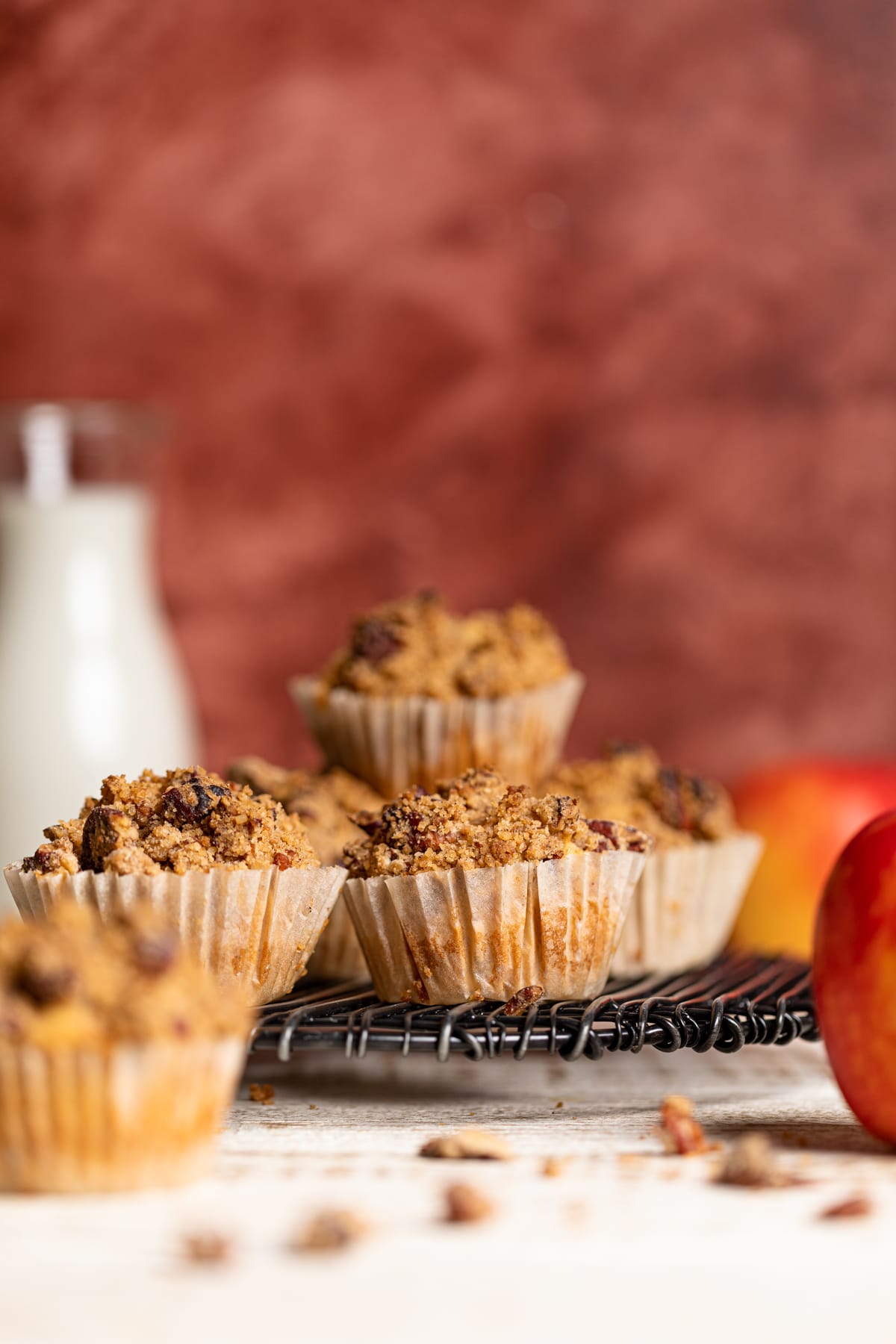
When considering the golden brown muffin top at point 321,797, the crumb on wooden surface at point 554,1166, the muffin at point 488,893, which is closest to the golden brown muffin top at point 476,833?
the muffin at point 488,893

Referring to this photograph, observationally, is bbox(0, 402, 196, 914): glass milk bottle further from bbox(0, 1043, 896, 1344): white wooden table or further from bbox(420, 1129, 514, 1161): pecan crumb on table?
bbox(420, 1129, 514, 1161): pecan crumb on table

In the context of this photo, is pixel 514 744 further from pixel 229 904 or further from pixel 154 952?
pixel 154 952

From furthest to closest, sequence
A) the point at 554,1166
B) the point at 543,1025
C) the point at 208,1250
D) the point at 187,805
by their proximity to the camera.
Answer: the point at 187,805 → the point at 543,1025 → the point at 554,1166 → the point at 208,1250

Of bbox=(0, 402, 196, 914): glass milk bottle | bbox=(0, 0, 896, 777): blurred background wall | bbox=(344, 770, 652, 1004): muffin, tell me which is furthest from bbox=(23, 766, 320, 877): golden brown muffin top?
bbox=(0, 0, 896, 777): blurred background wall

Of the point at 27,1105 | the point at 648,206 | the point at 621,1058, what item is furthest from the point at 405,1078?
the point at 648,206

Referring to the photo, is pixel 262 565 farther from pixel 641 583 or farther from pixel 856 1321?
pixel 856 1321

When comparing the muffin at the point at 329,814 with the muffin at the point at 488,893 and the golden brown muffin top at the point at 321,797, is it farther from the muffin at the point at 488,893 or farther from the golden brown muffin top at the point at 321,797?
the muffin at the point at 488,893

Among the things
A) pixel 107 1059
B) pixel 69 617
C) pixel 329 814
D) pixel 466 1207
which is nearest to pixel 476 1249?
pixel 466 1207
